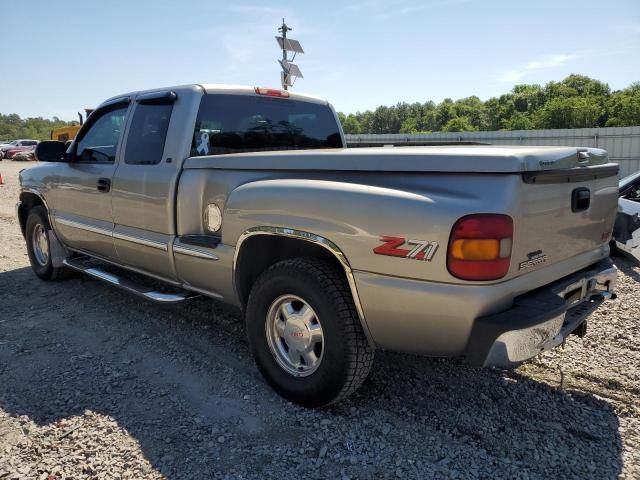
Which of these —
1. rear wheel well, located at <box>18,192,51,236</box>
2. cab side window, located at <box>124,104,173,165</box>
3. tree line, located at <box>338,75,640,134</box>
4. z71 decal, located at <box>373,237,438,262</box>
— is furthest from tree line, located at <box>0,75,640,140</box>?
z71 decal, located at <box>373,237,438,262</box>

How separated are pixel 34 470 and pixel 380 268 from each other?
1905 mm

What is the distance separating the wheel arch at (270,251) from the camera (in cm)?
256

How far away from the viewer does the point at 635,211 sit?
575cm

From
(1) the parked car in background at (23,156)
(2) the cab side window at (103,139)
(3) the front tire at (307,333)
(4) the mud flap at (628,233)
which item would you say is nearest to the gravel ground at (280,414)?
(3) the front tire at (307,333)

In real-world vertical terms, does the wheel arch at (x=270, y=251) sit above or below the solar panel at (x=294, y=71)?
below

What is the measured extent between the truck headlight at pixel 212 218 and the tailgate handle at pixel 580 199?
2076 millimetres

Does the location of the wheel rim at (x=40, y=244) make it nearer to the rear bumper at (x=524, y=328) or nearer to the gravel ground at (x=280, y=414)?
the gravel ground at (x=280, y=414)

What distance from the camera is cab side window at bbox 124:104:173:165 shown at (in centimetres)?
369

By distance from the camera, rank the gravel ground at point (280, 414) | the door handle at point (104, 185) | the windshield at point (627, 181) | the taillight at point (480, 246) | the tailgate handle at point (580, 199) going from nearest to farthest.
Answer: the taillight at point (480, 246) < the gravel ground at point (280, 414) < the tailgate handle at point (580, 199) < the door handle at point (104, 185) < the windshield at point (627, 181)

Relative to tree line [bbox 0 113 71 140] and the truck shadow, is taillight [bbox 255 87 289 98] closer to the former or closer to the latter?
the truck shadow

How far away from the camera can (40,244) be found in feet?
18.0

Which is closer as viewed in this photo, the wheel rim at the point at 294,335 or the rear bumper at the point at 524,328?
the rear bumper at the point at 524,328

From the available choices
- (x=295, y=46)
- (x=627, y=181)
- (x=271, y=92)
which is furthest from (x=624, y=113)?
(x=271, y=92)

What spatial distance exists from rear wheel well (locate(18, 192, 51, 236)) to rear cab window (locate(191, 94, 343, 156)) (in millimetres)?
2669
